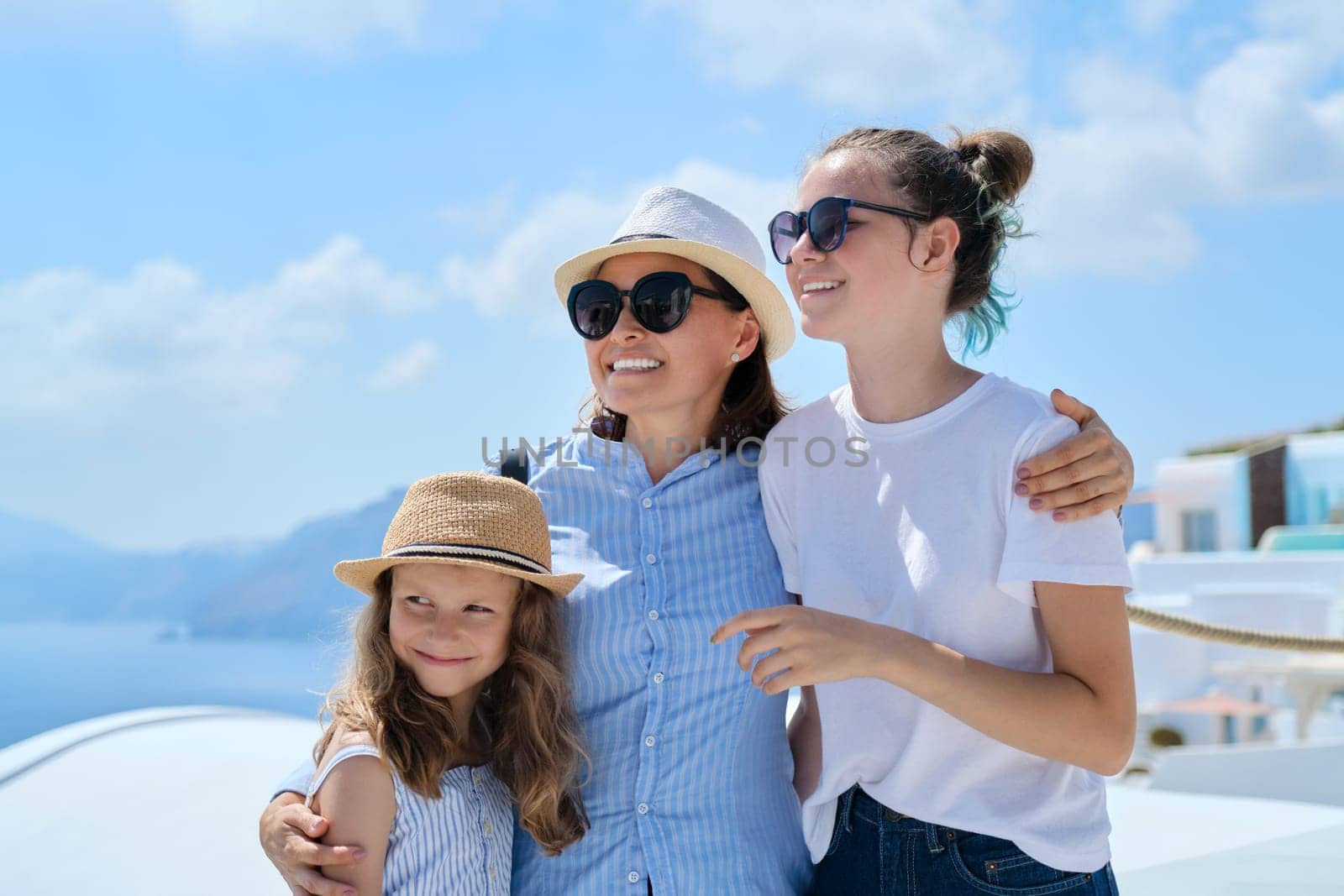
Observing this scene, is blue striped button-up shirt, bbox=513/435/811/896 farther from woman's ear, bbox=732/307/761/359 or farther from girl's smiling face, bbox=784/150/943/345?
girl's smiling face, bbox=784/150/943/345

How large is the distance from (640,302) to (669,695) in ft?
2.59

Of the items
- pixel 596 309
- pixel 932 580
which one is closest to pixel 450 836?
pixel 932 580

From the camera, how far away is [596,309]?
2404mm

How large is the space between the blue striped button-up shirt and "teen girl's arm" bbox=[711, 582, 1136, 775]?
428 mm

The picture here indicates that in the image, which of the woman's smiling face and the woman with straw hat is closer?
the woman with straw hat

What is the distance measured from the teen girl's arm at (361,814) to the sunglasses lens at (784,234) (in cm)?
116

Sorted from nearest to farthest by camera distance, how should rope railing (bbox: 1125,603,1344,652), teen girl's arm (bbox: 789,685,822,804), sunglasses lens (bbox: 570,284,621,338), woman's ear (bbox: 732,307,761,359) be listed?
1. teen girl's arm (bbox: 789,685,822,804)
2. sunglasses lens (bbox: 570,284,621,338)
3. woman's ear (bbox: 732,307,761,359)
4. rope railing (bbox: 1125,603,1344,652)

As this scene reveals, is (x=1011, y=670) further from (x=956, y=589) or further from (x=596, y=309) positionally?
(x=596, y=309)

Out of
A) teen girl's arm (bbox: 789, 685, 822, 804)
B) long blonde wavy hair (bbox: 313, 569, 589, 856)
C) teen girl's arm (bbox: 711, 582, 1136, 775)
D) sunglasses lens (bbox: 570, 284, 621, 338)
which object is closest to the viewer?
teen girl's arm (bbox: 711, 582, 1136, 775)

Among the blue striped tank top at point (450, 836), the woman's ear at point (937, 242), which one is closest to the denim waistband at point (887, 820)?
the blue striped tank top at point (450, 836)

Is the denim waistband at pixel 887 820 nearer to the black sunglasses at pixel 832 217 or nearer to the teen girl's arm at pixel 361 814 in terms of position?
the teen girl's arm at pixel 361 814

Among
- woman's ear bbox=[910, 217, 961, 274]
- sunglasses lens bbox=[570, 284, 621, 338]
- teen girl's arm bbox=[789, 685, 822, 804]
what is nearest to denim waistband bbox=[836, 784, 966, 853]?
teen girl's arm bbox=[789, 685, 822, 804]

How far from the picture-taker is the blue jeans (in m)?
1.83

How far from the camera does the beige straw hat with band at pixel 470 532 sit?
82.4 inches
